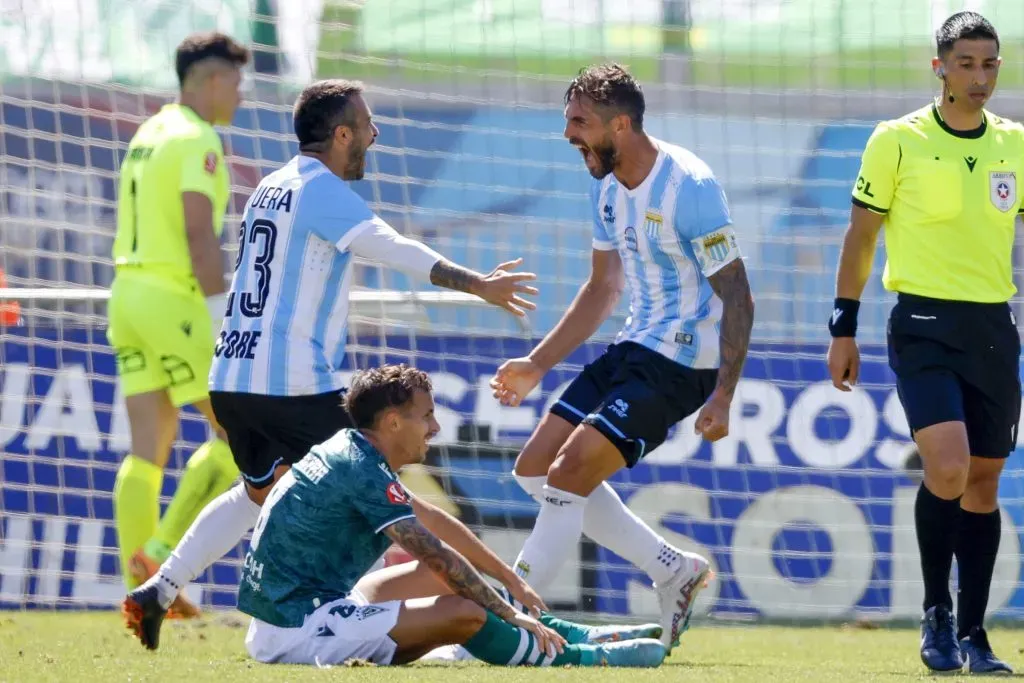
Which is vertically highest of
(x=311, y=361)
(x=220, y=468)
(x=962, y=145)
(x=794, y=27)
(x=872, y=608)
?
(x=794, y=27)

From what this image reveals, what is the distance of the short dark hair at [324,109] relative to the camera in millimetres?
5750

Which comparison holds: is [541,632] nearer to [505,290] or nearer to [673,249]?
[505,290]

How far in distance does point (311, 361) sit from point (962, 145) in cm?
216

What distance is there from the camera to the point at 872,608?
8000mm

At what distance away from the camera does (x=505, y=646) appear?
16.4 feet

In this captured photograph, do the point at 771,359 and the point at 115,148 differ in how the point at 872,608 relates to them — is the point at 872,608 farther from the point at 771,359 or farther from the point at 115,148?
the point at 115,148

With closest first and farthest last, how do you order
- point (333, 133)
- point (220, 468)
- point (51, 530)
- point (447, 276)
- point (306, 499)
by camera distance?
point (306, 499)
point (447, 276)
point (333, 133)
point (220, 468)
point (51, 530)

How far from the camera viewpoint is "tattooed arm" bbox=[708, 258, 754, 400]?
18.1 ft

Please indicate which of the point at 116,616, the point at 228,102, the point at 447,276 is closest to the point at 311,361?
the point at 447,276

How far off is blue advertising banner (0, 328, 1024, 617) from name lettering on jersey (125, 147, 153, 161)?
1371 millimetres

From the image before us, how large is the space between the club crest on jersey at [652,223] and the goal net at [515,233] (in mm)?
2449

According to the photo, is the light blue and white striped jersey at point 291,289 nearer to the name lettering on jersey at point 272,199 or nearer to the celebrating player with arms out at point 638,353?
the name lettering on jersey at point 272,199

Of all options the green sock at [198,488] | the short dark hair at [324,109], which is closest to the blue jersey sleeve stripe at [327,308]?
Answer: the short dark hair at [324,109]

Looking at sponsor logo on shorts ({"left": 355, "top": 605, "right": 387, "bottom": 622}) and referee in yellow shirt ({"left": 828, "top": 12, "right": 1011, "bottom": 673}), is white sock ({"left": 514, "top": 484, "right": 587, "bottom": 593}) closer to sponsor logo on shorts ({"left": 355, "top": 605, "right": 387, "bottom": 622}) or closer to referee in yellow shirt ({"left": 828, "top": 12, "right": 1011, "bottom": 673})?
sponsor logo on shorts ({"left": 355, "top": 605, "right": 387, "bottom": 622})
